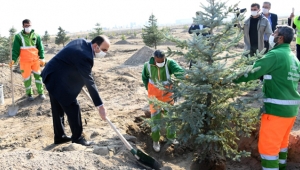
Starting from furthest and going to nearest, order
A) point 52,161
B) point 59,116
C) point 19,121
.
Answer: point 19,121 → point 59,116 → point 52,161

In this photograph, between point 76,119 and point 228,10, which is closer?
point 228,10

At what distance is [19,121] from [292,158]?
20.5 ft

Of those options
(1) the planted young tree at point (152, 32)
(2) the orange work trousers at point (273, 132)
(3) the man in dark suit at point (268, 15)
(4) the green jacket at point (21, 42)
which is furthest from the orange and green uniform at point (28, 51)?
(1) the planted young tree at point (152, 32)

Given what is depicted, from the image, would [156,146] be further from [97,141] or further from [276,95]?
[276,95]

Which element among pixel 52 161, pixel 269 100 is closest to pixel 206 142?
pixel 269 100

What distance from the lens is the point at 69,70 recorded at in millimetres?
4742

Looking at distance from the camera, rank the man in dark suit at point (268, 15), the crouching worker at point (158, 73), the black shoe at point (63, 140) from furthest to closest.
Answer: the man in dark suit at point (268, 15) < the black shoe at point (63, 140) < the crouching worker at point (158, 73)

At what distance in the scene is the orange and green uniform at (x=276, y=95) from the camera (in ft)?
12.8

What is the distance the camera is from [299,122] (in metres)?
6.00

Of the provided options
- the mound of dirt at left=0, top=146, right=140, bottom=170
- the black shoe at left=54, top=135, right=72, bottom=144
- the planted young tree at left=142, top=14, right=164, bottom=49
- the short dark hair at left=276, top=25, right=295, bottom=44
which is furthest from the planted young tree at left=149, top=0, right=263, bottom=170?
the planted young tree at left=142, top=14, right=164, bottom=49

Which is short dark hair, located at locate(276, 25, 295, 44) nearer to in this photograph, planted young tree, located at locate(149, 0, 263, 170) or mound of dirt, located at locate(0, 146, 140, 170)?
planted young tree, located at locate(149, 0, 263, 170)

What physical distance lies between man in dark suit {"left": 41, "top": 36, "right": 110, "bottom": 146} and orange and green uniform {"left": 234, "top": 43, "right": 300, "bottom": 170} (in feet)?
6.81

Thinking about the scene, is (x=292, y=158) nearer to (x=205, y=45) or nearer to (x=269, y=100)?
(x=269, y=100)

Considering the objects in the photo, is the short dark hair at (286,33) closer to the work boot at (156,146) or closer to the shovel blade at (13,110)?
the work boot at (156,146)
